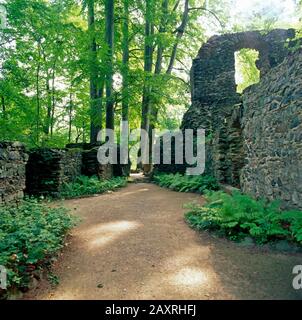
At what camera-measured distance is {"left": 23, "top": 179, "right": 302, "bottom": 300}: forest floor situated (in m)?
3.11

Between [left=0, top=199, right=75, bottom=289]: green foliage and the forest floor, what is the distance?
223 millimetres

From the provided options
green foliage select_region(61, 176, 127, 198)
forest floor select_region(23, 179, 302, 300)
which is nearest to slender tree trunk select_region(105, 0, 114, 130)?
green foliage select_region(61, 176, 127, 198)

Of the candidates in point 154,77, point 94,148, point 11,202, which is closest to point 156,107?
point 154,77

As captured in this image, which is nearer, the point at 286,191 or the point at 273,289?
the point at 273,289

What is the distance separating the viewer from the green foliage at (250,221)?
14.6 feet

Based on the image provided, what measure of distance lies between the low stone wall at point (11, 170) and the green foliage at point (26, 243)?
0.93m

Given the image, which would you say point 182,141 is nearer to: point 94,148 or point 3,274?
point 94,148

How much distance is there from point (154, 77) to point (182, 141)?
3501 mm

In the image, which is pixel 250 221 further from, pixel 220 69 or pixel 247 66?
pixel 247 66

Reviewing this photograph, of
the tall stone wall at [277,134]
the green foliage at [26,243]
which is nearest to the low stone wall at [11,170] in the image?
the green foliage at [26,243]

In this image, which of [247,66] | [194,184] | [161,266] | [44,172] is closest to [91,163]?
[44,172]

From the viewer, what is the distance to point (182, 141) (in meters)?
14.5

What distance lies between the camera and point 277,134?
18.6ft

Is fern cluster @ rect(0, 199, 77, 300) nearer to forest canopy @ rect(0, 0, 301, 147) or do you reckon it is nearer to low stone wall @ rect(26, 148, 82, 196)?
low stone wall @ rect(26, 148, 82, 196)
